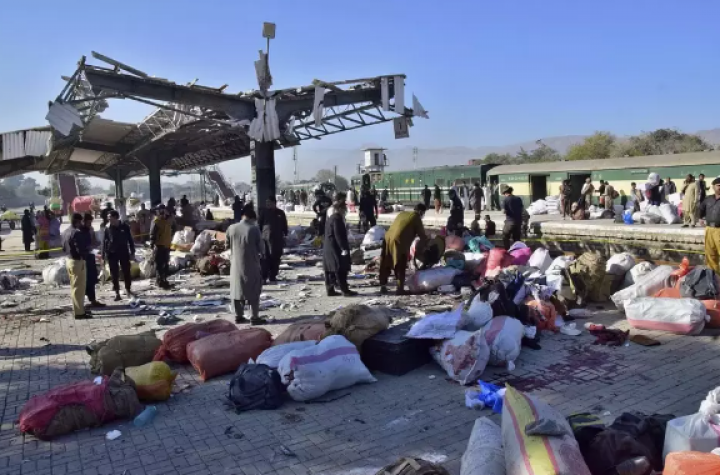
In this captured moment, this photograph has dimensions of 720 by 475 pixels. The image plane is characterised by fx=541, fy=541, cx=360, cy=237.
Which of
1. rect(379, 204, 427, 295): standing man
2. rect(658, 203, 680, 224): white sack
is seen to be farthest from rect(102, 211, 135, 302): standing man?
rect(658, 203, 680, 224): white sack

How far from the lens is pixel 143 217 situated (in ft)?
59.9

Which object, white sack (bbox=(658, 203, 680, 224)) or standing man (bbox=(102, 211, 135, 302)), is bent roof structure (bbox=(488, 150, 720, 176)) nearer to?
white sack (bbox=(658, 203, 680, 224))

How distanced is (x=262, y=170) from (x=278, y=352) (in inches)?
426

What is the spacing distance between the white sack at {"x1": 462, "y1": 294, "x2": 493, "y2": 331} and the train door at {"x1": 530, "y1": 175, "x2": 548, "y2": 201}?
1838 centimetres

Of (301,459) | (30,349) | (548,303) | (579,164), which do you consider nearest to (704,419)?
(301,459)

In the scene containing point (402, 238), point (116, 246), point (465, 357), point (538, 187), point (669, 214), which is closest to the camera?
point (465, 357)

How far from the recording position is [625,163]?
20.0 metres

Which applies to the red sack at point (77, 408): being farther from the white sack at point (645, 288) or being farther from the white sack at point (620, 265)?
the white sack at point (620, 265)

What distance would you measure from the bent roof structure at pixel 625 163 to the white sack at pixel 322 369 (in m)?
16.9

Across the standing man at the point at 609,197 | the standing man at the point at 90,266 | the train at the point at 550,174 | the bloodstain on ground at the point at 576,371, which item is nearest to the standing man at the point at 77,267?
the standing man at the point at 90,266

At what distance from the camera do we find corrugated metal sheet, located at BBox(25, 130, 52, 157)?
15.6m

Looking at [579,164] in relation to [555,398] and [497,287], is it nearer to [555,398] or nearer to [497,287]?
[497,287]

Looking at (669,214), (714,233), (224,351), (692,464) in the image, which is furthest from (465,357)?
(669,214)

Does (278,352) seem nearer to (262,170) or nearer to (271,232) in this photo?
(271,232)
